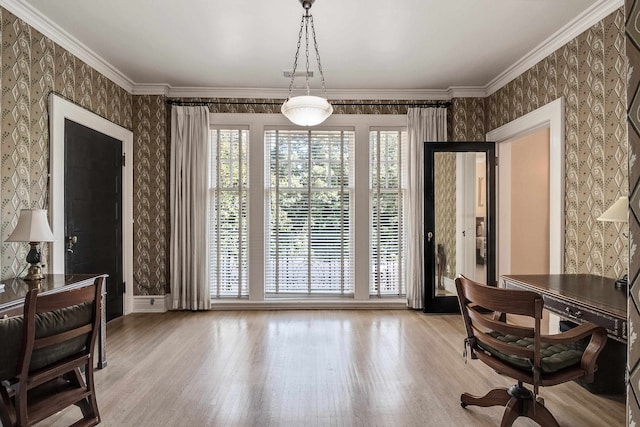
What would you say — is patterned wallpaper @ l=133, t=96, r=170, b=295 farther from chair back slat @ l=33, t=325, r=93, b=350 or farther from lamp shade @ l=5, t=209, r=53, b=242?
chair back slat @ l=33, t=325, r=93, b=350

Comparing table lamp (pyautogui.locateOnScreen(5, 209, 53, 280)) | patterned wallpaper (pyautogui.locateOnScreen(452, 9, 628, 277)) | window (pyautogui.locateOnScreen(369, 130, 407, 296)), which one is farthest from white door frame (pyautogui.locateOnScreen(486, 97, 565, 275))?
table lamp (pyautogui.locateOnScreen(5, 209, 53, 280))

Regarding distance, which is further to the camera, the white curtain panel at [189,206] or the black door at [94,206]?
the white curtain panel at [189,206]

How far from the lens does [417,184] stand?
4.60 metres

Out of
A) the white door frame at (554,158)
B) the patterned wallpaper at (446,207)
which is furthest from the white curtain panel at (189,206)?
the white door frame at (554,158)

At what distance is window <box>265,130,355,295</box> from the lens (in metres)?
4.67

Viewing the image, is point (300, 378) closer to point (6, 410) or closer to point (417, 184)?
point (6, 410)

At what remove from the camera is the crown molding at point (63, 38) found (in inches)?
109

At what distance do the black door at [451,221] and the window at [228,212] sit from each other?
2377 mm

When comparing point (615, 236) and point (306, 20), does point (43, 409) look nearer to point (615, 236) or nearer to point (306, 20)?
point (306, 20)

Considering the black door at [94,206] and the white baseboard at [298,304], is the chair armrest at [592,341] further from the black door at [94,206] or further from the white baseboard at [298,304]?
the black door at [94,206]

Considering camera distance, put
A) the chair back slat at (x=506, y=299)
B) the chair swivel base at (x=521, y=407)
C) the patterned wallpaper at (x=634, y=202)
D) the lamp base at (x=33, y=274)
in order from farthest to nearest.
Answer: the lamp base at (x=33, y=274) < the chair swivel base at (x=521, y=407) < the chair back slat at (x=506, y=299) < the patterned wallpaper at (x=634, y=202)

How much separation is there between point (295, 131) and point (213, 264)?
6.80 ft

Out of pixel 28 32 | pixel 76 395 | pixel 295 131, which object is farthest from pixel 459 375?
pixel 28 32

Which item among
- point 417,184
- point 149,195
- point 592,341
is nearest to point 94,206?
point 149,195
